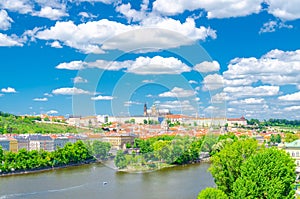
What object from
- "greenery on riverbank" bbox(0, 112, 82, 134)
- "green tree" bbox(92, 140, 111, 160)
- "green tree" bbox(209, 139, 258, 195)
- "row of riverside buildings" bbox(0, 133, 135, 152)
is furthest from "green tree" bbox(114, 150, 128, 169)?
"greenery on riverbank" bbox(0, 112, 82, 134)

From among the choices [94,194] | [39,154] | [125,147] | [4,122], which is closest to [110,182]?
[125,147]

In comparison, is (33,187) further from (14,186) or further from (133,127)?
(133,127)

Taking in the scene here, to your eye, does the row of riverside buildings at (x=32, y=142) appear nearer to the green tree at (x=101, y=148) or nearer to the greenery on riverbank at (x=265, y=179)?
the green tree at (x=101, y=148)

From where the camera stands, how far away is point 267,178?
21.0 feet

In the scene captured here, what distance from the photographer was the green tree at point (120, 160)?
9.96 metres

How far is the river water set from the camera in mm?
9559

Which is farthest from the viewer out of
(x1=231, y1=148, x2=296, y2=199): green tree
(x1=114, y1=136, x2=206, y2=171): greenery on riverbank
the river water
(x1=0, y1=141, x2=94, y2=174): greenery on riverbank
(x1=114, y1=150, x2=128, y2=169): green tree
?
(x1=0, y1=141, x2=94, y2=174): greenery on riverbank

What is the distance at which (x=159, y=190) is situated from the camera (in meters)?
9.97

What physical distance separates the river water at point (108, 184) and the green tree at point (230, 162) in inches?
47.7

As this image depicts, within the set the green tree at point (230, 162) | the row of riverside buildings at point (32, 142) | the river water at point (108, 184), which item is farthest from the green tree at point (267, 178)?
the row of riverside buildings at point (32, 142)

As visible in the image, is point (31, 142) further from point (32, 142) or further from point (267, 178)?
point (267, 178)

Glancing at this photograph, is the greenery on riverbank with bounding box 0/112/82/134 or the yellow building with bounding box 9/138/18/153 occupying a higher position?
the greenery on riverbank with bounding box 0/112/82/134

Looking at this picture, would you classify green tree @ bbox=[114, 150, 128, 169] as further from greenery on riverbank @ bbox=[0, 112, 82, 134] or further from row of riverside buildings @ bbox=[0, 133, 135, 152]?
greenery on riverbank @ bbox=[0, 112, 82, 134]

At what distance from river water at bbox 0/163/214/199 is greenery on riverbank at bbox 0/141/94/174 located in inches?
32.4
